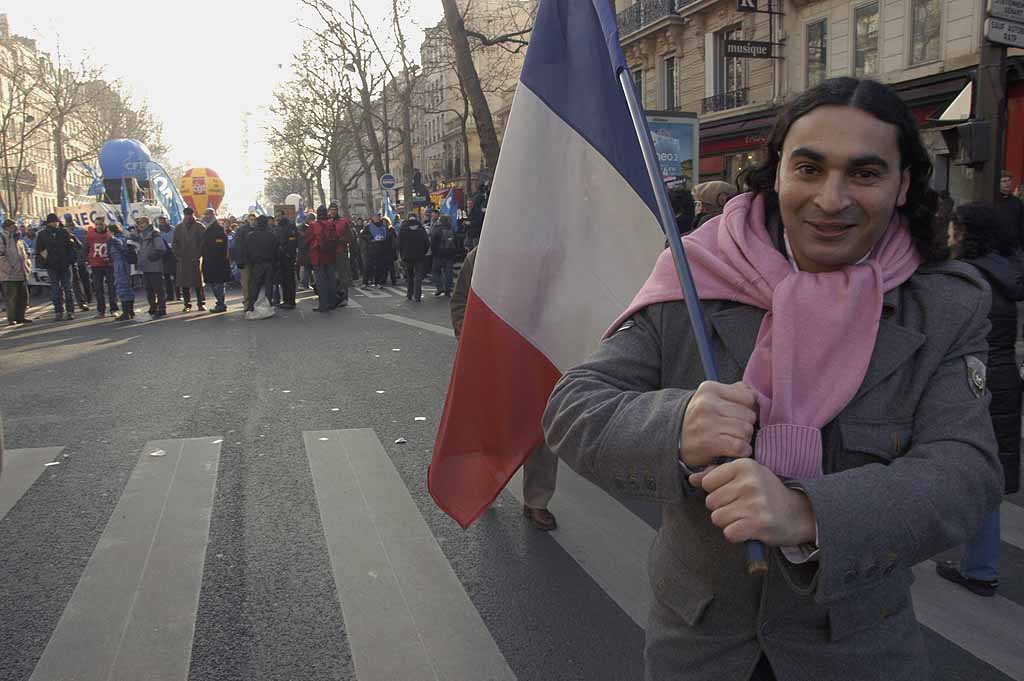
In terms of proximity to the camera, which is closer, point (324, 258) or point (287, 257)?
point (324, 258)

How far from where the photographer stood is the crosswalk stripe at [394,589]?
10.4ft

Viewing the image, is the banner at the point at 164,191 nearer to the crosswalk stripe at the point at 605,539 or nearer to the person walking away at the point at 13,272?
the person walking away at the point at 13,272

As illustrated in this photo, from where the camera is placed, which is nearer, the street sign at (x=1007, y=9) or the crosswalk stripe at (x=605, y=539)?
the crosswalk stripe at (x=605, y=539)

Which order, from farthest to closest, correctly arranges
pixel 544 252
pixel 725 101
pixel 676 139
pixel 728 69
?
pixel 728 69, pixel 725 101, pixel 676 139, pixel 544 252

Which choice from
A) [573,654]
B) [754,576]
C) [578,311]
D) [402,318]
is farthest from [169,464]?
[402,318]

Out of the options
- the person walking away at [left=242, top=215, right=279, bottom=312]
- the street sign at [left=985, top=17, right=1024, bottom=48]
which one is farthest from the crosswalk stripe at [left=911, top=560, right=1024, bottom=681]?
the person walking away at [left=242, top=215, right=279, bottom=312]

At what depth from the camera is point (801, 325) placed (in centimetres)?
137

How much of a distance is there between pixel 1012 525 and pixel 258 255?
43.6ft

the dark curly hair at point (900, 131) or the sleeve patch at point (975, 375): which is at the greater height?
the dark curly hair at point (900, 131)

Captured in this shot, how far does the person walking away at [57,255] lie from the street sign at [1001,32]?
47.7ft

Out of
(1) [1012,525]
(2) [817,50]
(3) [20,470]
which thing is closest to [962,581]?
(1) [1012,525]

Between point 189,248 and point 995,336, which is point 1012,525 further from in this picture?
point 189,248

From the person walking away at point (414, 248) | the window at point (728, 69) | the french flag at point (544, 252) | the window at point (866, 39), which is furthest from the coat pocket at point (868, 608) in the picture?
the window at point (728, 69)

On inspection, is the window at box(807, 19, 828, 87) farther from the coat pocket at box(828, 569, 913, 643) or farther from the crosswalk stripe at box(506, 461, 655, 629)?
the coat pocket at box(828, 569, 913, 643)
